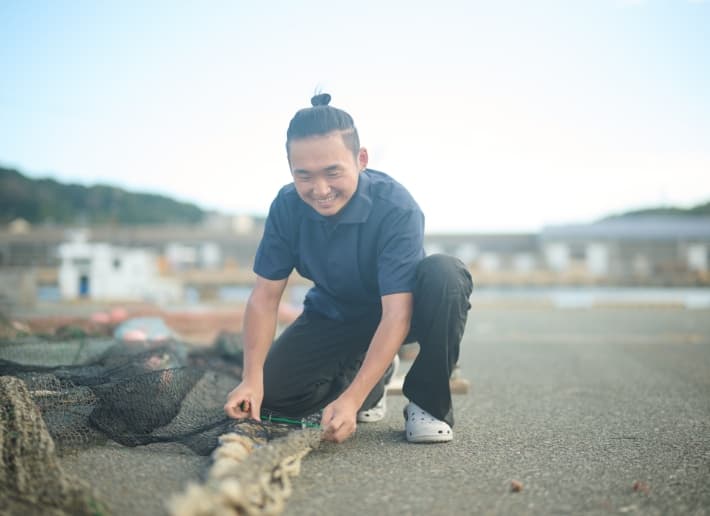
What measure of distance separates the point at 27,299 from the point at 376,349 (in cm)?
930

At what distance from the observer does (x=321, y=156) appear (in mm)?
2047

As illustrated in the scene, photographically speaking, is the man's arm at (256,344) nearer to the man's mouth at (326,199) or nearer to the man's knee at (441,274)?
the man's mouth at (326,199)

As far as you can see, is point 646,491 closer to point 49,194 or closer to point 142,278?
point 142,278

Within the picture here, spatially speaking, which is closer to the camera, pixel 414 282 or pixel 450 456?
pixel 450 456

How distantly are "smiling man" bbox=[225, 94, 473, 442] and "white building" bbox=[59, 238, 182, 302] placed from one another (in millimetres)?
12296

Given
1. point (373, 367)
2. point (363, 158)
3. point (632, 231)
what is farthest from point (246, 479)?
point (632, 231)

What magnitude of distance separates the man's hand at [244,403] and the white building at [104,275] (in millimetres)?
12543

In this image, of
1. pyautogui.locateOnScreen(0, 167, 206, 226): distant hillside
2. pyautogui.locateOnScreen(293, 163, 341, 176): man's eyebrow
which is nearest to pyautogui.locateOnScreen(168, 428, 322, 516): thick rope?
pyautogui.locateOnScreen(293, 163, 341, 176): man's eyebrow

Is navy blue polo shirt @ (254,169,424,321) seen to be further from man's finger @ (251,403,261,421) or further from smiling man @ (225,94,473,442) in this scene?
man's finger @ (251,403,261,421)

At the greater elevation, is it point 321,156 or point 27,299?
point 321,156

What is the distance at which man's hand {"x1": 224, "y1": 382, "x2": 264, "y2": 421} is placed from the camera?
6.38ft

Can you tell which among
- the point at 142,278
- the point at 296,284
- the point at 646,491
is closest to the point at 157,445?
the point at 646,491

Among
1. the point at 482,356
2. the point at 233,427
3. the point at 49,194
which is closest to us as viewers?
the point at 233,427

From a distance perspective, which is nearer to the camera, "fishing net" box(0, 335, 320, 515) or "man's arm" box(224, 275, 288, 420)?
"fishing net" box(0, 335, 320, 515)
